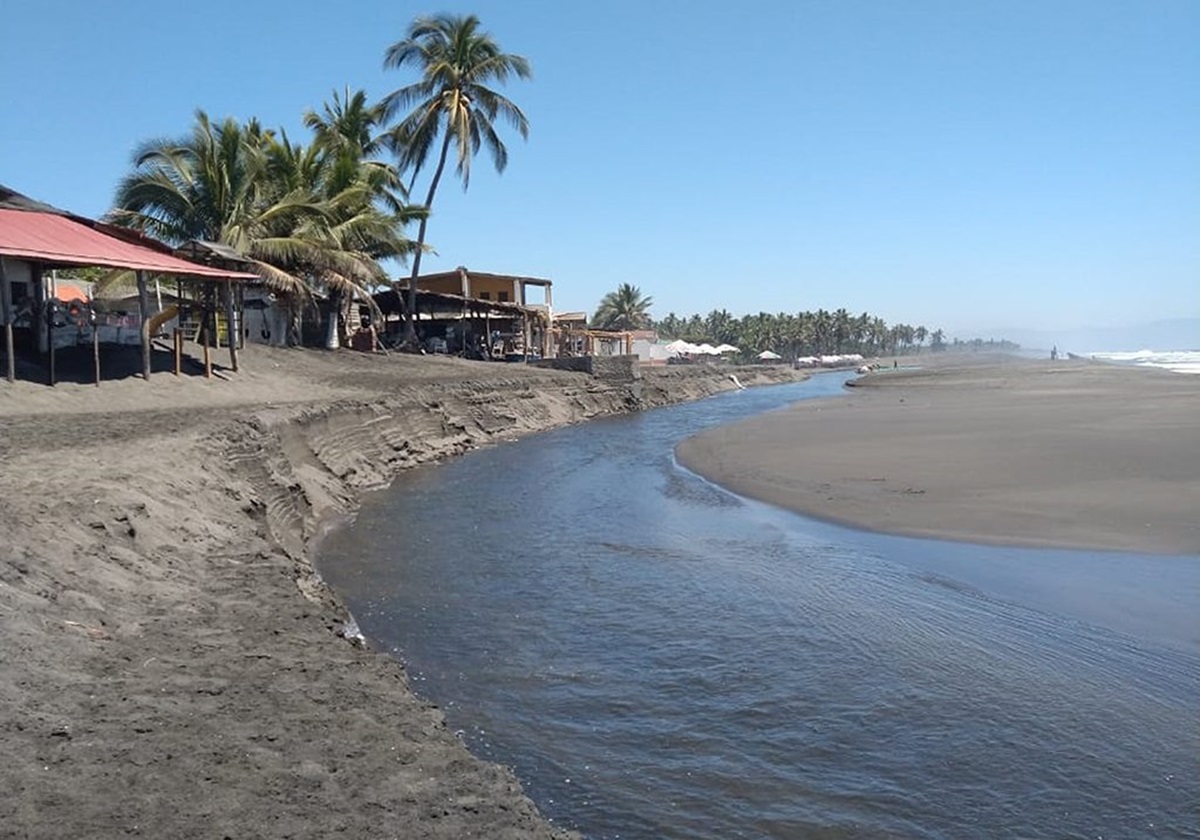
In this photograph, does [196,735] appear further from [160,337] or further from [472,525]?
[160,337]

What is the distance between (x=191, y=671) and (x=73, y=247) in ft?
56.4

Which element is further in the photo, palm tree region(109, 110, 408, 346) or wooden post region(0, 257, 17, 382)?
palm tree region(109, 110, 408, 346)

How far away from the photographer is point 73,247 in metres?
20.2

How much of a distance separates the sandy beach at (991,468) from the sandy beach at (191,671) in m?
9.74

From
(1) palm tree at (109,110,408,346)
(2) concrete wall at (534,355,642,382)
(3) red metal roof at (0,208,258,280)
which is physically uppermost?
(1) palm tree at (109,110,408,346)

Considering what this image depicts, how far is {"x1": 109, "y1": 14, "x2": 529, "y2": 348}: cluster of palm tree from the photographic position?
3152 centimetres

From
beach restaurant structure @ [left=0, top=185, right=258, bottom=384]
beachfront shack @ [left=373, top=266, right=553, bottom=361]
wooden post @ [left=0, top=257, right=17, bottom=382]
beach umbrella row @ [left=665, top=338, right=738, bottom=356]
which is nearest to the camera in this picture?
wooden post @ [left=0, top=257, right=17, bottom=382]

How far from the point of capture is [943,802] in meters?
6.05

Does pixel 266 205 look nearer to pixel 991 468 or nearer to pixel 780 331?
pixel 991 468

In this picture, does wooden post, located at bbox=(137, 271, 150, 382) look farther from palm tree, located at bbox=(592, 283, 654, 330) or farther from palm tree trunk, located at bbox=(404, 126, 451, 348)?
palm tree, located at bbox=(592, 283, 654, 330)

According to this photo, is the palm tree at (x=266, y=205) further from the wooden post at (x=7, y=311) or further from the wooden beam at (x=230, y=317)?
the wooden post at (x=7, y=311)

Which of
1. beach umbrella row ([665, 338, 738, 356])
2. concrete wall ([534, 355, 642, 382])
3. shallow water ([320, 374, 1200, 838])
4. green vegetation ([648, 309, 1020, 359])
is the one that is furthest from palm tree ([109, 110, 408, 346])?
green vegetation ([648, 309, 1020, 359])

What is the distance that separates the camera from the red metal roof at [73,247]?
60.4ft

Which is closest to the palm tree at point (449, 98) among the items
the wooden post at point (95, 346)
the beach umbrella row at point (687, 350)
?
the wooden post at point (95, 346)
